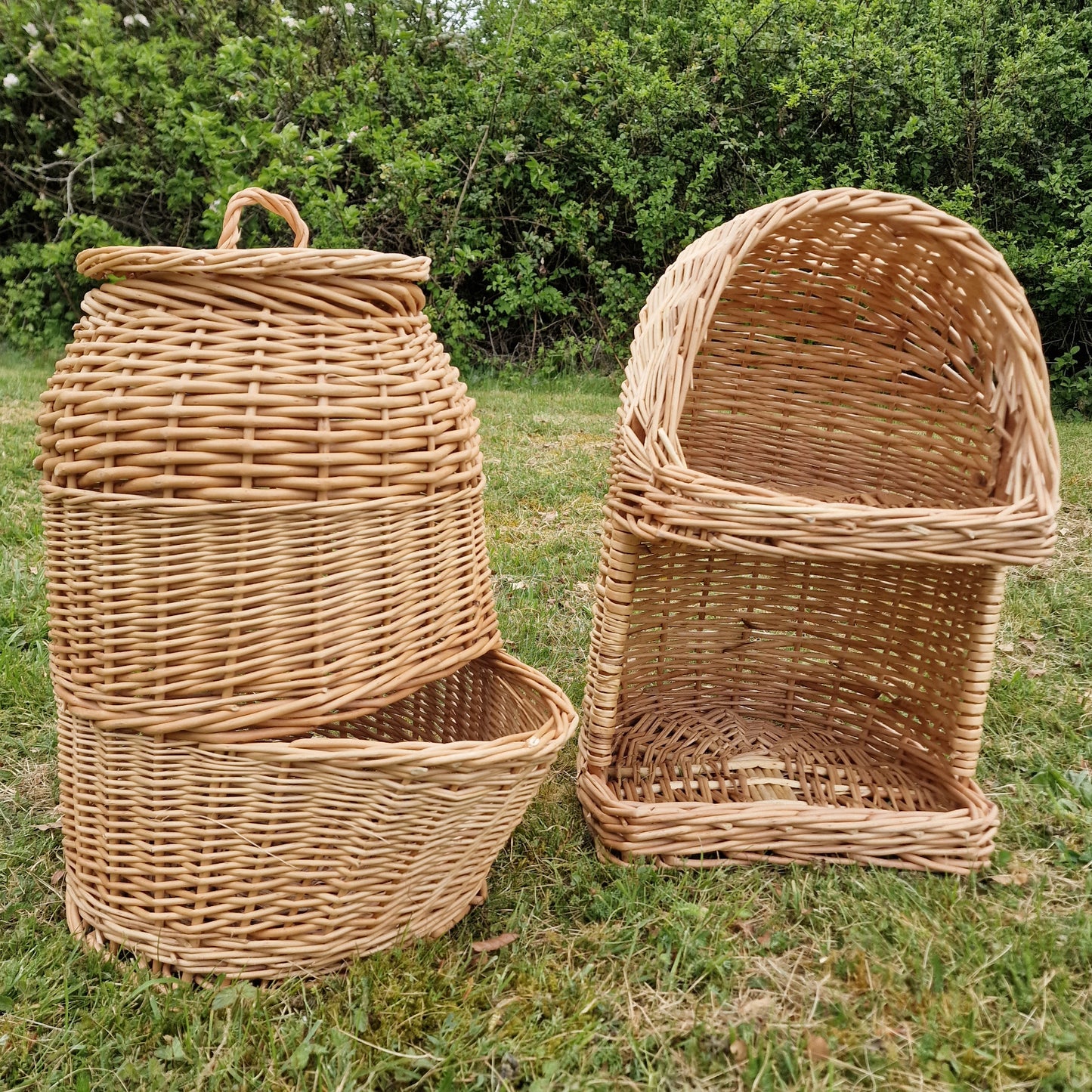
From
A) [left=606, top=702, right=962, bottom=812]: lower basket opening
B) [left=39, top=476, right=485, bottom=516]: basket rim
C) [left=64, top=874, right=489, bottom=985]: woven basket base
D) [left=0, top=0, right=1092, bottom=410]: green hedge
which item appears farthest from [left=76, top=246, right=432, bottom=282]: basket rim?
A: [left=0, top=0, right=1092, bottom=410]: green hedge

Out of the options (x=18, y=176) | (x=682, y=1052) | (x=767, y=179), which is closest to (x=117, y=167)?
(x=18, y=176)

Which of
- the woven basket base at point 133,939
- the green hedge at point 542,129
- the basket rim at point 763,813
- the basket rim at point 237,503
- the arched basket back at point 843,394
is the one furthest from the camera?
the green hedge at point 542,129

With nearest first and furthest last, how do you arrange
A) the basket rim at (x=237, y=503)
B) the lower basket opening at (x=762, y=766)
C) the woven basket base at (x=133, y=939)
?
1. the basket rim at (x=237, y=503)
2. the woven basket base at (x=133, y=939)
3. the lower basket opening at (x=762, y=766)

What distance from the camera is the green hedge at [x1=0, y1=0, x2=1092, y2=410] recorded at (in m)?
5.61

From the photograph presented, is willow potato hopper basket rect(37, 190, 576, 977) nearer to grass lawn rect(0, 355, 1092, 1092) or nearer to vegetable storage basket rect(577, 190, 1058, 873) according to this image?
grass lawn rect(0, 355, 1092, 1092)

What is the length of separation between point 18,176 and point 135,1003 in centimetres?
663

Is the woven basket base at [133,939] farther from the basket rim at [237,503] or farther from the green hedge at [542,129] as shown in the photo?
the green hedge at [542,129]

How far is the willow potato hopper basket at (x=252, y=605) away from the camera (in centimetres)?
127

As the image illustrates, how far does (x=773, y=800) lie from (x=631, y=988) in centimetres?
58

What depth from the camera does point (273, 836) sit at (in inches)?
52.5

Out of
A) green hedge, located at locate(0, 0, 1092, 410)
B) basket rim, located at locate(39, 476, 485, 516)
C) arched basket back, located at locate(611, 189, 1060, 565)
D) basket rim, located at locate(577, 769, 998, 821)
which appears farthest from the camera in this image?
green hedge, located at locate(0, 0, 1092, 410)

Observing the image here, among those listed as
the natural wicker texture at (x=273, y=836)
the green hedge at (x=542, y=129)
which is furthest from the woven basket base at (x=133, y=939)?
the green hedge at (x=542, y=129)

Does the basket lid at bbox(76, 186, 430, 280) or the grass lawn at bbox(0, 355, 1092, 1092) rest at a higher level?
→ the basket lid at bbox(76, 186, 430, 280)

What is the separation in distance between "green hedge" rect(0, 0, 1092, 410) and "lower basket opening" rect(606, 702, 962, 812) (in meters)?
4.42
